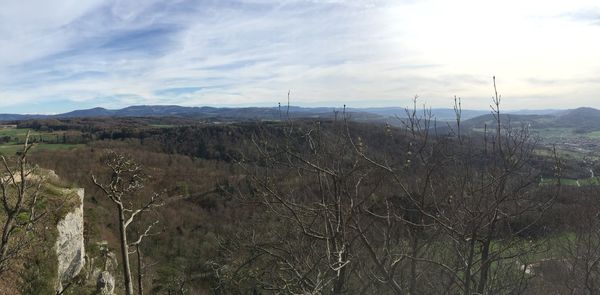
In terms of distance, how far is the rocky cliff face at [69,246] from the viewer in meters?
16.1

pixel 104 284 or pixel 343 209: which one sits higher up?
pixel 343 209

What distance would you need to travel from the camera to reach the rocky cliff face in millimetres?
16078

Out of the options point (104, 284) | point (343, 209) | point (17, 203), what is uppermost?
point (17, 203)

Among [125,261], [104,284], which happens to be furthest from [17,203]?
[104,284]

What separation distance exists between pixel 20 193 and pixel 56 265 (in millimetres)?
11289

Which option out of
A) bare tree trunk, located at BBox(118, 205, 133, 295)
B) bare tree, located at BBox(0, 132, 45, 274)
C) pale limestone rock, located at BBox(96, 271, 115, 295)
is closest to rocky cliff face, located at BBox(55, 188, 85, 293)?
pale limestone rock, located at BBox(96, 271, 115, 295)

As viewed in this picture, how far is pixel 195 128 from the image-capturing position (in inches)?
4641

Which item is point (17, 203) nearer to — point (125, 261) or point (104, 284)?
point (125, 261)

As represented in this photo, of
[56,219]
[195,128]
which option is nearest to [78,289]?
[56,219]

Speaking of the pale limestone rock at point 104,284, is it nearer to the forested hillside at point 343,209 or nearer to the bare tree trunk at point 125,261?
the forested hillside at point 343,209

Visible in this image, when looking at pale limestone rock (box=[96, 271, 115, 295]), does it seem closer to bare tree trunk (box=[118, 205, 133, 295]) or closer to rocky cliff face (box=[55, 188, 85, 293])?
rocky cliff face (box=[55, 188, 85, 293])

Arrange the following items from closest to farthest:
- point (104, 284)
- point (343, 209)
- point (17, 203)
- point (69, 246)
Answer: point (17, 203) < point (343, 209) < point (69, 246) < point (104, 284)

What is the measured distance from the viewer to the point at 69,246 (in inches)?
669

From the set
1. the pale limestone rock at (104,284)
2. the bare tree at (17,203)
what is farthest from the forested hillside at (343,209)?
the bare tree at (17,203)
